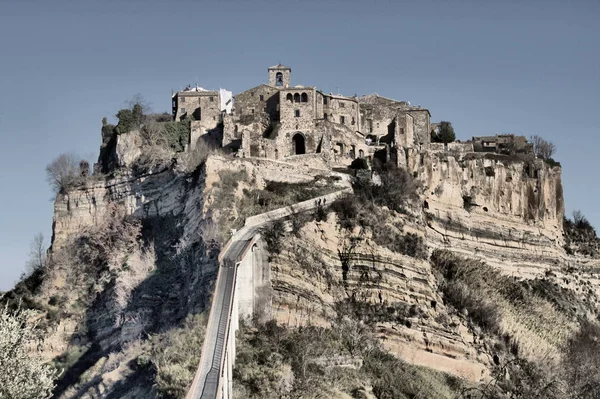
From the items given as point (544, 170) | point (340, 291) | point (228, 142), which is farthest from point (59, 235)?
point (544, 170)

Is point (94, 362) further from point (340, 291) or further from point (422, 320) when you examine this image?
point (422, 320)

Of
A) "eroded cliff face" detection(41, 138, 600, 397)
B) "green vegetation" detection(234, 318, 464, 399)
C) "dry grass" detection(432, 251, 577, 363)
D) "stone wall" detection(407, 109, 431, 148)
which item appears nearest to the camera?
"green vegetation" detection(234, 318, 464, 399)

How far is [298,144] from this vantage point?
196ft

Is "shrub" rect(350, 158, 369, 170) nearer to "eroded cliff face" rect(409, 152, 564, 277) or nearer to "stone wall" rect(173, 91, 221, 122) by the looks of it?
"eroded cliff face" rect(409, 152, 564, 277)

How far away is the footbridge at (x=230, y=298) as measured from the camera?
35938 mm

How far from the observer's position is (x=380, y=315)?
162 ft

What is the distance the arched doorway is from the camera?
194 ft

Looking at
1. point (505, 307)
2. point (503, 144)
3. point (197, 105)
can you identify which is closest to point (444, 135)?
point (503, 144)

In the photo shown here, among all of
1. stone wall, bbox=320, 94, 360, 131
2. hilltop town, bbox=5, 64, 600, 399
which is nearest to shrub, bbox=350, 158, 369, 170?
hilltop town, bbox=5, 64, 600, 399

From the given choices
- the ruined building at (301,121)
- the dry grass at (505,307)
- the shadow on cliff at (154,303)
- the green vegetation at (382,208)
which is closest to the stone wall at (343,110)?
the ruined building at (301,121)

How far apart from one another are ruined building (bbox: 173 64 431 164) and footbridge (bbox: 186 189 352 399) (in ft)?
25.4

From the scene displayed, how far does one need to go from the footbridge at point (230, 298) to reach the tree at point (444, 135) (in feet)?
60.7

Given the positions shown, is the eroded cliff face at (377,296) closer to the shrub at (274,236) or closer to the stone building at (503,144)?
the shrub at (274,236)

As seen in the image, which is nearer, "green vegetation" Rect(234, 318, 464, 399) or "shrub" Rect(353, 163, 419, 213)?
"green vegetation" Rect(234, 318, 464, 399)
